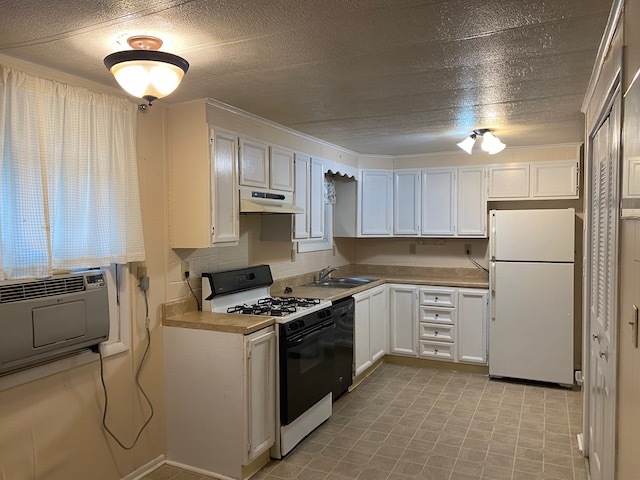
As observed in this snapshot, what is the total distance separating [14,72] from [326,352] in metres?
2.61

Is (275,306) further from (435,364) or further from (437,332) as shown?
(435,364)

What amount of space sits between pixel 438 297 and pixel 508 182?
139cm

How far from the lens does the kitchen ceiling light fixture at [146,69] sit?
1.87m

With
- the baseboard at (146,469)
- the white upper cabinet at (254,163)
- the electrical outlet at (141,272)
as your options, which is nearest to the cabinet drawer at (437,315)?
the white upper cabinet at (254,163)

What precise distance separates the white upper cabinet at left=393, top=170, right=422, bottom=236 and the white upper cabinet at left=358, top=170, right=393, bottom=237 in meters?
0.06

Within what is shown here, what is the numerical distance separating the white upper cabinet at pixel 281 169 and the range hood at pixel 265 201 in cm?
6

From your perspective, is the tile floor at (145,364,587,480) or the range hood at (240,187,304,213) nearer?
the tile floor at (145,364,587,480)

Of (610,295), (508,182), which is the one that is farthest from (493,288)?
(610,295)

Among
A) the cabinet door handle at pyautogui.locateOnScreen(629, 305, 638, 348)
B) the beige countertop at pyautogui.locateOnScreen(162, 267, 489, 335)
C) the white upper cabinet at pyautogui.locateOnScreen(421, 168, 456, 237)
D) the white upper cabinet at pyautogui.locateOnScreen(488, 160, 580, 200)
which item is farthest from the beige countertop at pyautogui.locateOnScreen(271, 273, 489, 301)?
the cabinet door handle at pyautogui.locateOnScreen(629, 305, 638, 348)

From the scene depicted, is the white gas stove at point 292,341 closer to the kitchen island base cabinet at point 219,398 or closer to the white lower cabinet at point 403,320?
the kitchen island base cabinet at point 219,398

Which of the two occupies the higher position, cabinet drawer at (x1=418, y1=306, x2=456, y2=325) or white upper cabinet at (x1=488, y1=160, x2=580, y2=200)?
white upper cabinet at (x1=488, y1=160, x2=580, y2=200)

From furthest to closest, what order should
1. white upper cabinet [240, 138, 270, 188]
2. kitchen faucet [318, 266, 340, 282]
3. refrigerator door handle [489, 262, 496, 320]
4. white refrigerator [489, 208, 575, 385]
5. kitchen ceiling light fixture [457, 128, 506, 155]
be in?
kitchen faucet [318, 266, 340, 282] < refrigerator door handle [489, 262, 496, 320] < white refrigerator [489, 208, 575, 385] < kitchen ceiling light fixture [457, 128, 506, 155] < white upper cabinet [240, 138, 270, 188]

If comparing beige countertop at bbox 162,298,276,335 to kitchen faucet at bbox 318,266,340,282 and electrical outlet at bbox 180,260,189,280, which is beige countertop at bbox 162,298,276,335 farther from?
kitchen faucet at bbox 318,266,340,282

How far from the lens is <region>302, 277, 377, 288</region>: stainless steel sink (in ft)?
15.3
